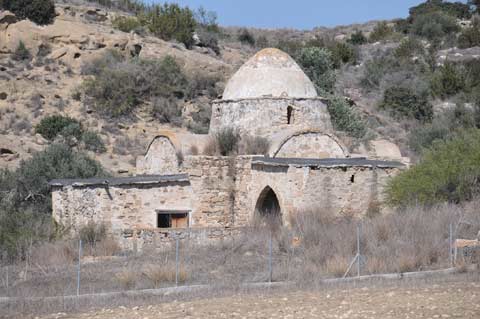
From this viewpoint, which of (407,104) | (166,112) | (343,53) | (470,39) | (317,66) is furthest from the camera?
(470,39)

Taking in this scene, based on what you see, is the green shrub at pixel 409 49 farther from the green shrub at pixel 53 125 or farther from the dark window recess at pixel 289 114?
the dark window recess at pixel 289 114

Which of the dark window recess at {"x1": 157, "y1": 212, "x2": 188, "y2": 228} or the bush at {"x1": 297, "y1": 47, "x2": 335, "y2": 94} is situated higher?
the bush at {"x1": 297, "y1": 47, "x2": 335, "y2": 94}

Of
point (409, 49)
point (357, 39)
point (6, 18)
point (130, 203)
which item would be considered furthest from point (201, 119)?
point (357, 39)

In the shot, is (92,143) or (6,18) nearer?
(92,143)

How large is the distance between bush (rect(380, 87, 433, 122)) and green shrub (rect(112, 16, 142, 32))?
50.2 ft

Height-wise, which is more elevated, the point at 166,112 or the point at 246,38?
the point at 246,38

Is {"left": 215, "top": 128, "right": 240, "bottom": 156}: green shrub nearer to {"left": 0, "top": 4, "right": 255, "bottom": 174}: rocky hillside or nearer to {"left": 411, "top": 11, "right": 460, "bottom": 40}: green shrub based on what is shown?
{"left": 0, "top": 4, "right": 255, "bottom": 174}: rocky hillside

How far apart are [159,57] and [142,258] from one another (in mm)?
31151

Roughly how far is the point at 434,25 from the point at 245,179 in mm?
45727

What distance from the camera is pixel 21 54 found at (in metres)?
46.0

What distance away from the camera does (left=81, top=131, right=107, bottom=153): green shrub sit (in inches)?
1483

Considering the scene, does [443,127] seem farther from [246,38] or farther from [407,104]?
[246,38]

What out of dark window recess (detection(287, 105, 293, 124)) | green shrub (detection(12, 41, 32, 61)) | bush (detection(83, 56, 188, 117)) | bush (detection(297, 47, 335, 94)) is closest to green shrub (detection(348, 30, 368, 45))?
bush (detection(297, 47, 335, 94))

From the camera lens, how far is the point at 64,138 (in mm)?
37531
